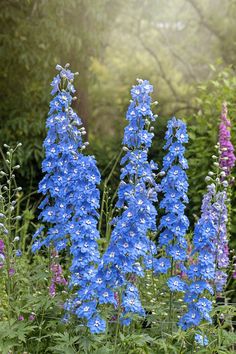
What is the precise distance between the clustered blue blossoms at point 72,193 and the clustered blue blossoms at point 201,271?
59 cm

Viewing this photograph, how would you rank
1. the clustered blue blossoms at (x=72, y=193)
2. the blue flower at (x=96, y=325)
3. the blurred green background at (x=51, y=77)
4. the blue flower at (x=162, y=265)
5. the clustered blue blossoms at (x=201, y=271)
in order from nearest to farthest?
1. the blue flower at (x=96, y=325)
2. the clustered blue blossoms at (x=72, y=193)
3. the clustered blue blossoms at (x=201, y=271)
4. the blue flower at (x=162, y=265)
5. the blurred green background at (x=51, y=77)

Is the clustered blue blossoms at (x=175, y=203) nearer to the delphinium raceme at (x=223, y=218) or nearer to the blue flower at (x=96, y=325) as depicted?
the delphinium raceme at (x=223, y=218)

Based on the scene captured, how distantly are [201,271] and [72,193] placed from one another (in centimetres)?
87

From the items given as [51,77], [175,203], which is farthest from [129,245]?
[51,77]

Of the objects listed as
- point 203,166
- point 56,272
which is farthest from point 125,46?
point 56,272

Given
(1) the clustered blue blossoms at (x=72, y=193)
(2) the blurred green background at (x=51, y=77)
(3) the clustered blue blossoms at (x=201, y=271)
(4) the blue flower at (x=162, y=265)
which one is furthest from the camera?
(2) the blurred green background at (x=51, y=77)

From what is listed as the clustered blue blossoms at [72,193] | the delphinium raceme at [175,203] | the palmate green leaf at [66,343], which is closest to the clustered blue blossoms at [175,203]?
the delphinium raceme at [175,203]

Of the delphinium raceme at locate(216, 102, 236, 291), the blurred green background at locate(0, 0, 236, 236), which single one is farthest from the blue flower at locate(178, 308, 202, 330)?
the blurred green background at locate(0, 0, 236, 236)

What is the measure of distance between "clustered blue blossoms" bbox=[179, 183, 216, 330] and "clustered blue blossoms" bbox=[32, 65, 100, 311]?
0.59 meters

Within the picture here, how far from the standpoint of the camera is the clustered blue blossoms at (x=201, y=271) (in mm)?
3930

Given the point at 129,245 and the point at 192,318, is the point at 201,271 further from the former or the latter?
the point at 129,245

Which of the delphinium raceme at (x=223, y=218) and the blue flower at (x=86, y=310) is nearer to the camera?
the blue flower at (x=86, y=310)

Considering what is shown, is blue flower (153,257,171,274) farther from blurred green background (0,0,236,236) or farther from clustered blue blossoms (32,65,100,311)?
blurred green background (0,0,236,236)

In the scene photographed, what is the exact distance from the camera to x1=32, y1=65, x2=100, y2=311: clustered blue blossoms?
3705 mm
